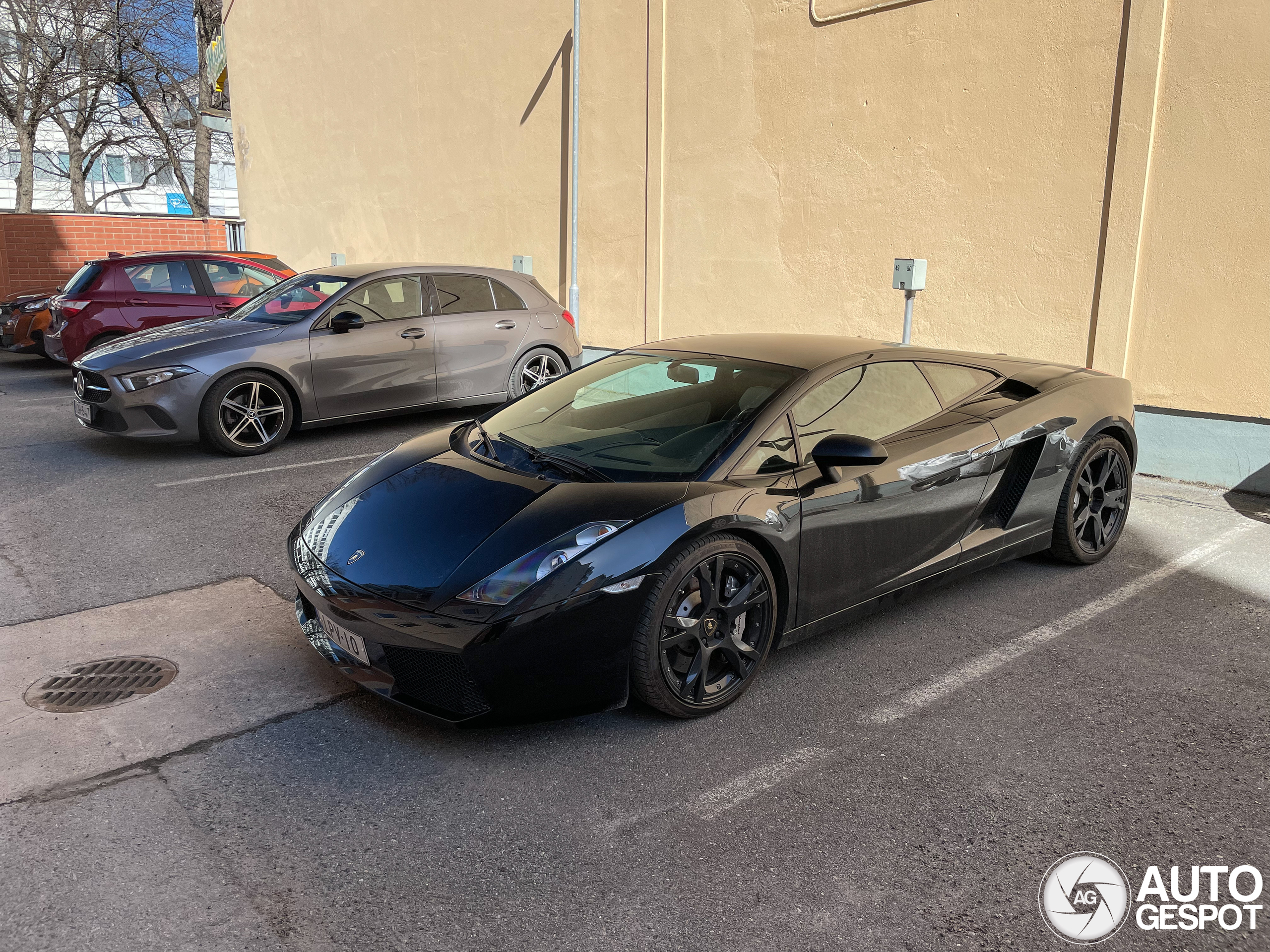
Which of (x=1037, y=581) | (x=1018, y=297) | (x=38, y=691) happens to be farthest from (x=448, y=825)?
(x=1018, y=297)

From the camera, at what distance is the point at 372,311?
27.8ft

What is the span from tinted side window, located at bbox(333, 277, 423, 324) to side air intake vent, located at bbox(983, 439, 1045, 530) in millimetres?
5669

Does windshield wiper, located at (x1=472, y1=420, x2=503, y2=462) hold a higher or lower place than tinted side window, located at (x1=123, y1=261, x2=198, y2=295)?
lower

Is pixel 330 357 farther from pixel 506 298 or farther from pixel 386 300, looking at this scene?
pixel 506 298

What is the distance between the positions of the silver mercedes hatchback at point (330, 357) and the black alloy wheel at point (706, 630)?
218 inches

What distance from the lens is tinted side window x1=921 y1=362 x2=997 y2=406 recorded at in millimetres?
4547

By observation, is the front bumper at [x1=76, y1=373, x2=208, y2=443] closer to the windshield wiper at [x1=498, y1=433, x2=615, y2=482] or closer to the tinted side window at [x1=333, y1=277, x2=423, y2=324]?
the tinted side window at [x1=333, y1=277, x2=423, y2=324]

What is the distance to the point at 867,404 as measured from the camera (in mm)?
4219

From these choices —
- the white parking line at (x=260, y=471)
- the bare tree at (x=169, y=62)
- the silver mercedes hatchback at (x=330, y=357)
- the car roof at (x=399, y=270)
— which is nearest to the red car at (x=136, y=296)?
the car roof at (x=399, y=270)

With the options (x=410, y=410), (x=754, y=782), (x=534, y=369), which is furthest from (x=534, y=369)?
(x=754, y=782)

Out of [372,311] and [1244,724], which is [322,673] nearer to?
[1244,724]

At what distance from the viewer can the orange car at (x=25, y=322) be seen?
12891 millimetres

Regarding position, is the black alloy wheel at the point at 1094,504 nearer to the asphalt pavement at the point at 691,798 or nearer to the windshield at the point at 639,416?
the asphalt pavement at the point at 691,798

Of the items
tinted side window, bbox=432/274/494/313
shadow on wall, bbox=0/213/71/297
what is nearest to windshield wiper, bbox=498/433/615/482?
tinted side window, bbox=432/274/494/313
